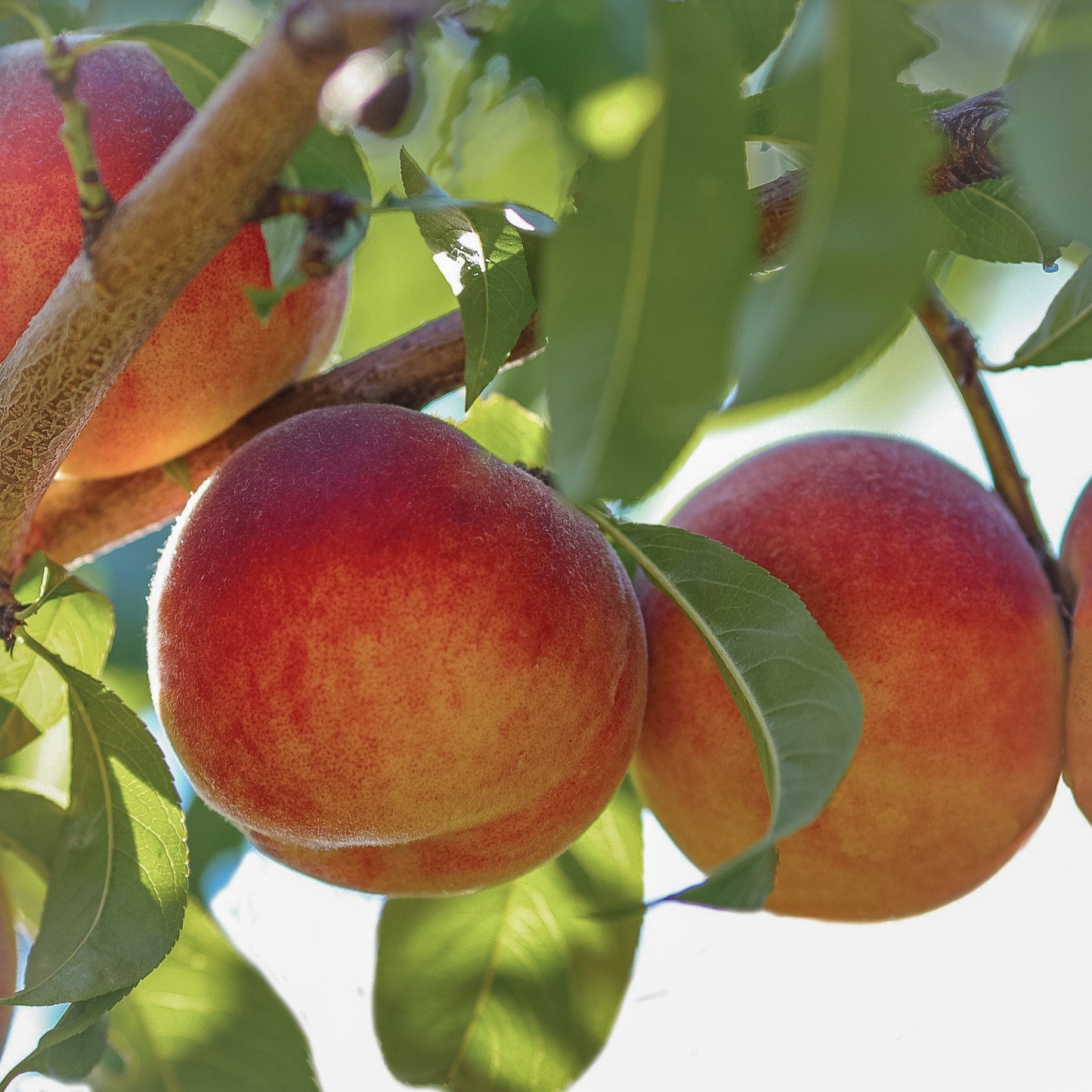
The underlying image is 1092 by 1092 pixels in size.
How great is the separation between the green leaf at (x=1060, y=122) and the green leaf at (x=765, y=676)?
0.90 ft

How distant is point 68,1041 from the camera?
0.87 m

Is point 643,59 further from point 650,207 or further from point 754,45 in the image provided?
point 754,45

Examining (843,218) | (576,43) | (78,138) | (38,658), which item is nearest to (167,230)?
(78,138)

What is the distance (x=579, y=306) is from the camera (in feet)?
1.57

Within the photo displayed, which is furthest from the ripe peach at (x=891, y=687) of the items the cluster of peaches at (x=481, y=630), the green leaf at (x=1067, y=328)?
the green leaf at (x=1067, y=328)

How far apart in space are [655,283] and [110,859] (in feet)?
2.11

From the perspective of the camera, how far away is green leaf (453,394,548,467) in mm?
1129

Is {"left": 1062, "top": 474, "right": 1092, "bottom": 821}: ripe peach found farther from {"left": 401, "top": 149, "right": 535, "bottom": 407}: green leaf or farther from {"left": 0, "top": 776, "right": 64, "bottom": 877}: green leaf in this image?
{"left": 0, "top": 776, "right": 64, "bottom": 877}: green leaf

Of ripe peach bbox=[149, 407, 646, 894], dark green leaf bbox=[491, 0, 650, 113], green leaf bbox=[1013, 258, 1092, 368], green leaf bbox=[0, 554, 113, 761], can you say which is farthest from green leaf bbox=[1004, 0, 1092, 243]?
green leaf bbox=[0, 554, 113, 761]

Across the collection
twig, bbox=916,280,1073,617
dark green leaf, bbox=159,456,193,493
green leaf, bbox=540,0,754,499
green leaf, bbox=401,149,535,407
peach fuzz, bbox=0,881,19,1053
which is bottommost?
peach fuzz, bbox=0,881,19,1053

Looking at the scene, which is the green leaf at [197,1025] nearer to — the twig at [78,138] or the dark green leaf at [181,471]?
the dark green leaf at [181,471]

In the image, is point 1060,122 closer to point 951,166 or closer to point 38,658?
point 951,166

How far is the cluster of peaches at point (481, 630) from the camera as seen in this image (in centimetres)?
75

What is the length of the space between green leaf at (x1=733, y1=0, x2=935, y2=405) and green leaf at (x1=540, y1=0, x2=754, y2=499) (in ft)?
0.07
